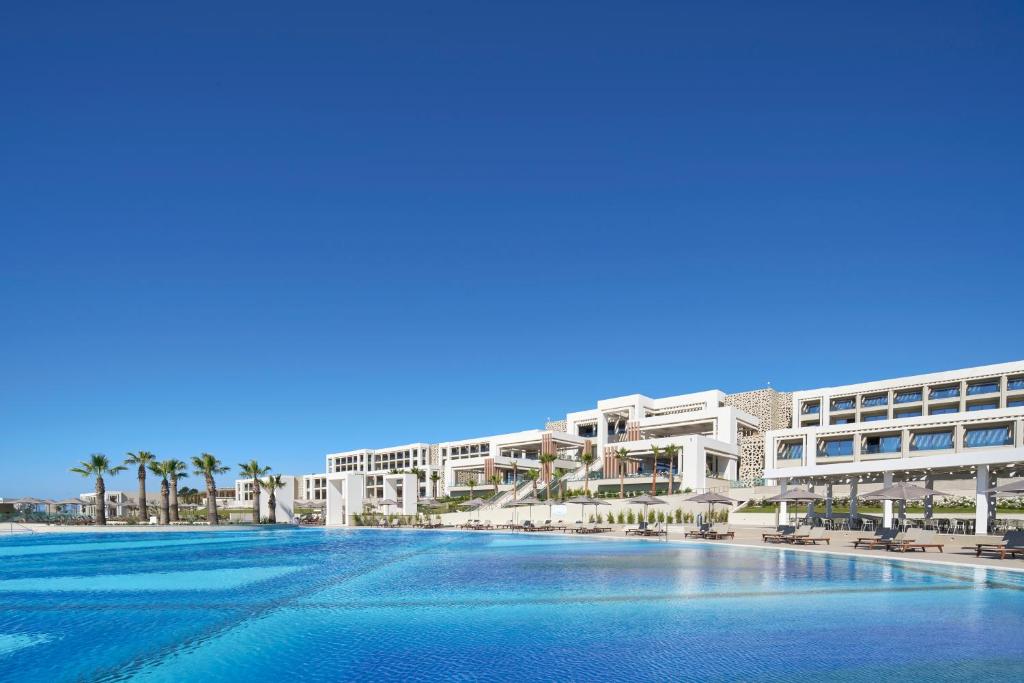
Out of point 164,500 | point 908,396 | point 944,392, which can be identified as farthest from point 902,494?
point 164,500

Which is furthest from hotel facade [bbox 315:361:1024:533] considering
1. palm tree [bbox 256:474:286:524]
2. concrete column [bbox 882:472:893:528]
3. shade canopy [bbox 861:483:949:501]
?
shade canopy [bbox 861:483:949:501]

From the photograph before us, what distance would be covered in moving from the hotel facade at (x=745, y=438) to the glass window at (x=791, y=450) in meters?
0.10

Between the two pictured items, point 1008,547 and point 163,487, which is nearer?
point 1008,547

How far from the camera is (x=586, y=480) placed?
186 ft

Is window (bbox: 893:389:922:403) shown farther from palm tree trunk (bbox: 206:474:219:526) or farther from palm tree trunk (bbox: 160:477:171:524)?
palm tree trunk (bbox: 160:477:171:524)

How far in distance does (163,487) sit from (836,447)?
54338 mm

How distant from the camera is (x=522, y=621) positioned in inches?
508

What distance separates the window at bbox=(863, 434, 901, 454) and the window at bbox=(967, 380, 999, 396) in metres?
8.89

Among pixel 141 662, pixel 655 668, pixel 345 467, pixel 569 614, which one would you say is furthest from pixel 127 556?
pixel 345 467

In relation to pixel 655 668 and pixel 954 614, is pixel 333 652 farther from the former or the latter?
pixel 954 614

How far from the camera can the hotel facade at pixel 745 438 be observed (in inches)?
2003

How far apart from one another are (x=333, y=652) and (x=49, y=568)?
19203 millimetres

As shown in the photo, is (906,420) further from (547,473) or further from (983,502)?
(983,502)

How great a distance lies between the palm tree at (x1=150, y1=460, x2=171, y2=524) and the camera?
52.2 meters
